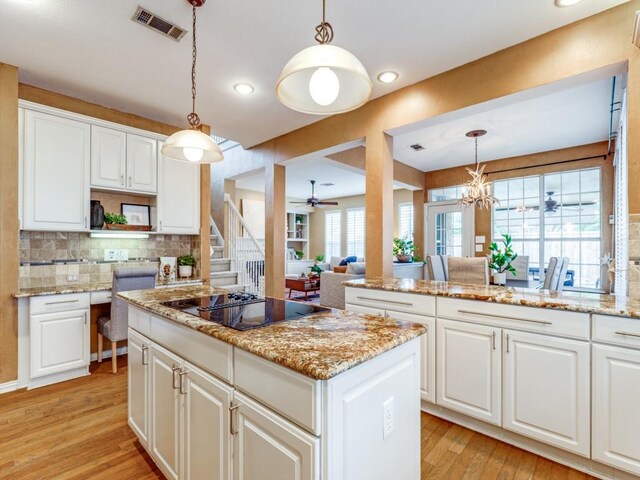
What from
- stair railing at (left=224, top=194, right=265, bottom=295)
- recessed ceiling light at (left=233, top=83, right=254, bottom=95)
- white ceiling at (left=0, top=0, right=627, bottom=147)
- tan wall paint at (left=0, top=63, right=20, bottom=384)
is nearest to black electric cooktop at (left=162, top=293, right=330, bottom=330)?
white ceiling at (left=0, top=0, right=627, bottom=147)

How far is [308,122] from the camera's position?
4078 millimetres

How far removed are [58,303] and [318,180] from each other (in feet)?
19.4

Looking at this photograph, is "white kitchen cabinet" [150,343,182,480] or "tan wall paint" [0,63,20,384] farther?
"tan wall paint" [0,63,20,384]

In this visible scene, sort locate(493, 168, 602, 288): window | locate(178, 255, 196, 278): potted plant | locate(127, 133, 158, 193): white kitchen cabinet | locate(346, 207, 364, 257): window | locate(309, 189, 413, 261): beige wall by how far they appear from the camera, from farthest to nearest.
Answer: locate(346, 207, 364, 257): window < locate(309, 189, 413, 261): beige wall < locate(493, 168, 602, 288): window < locate(178, 255, 196, 278): potted plant < locate(127, 133, 158, 193): white kitchen cabinet

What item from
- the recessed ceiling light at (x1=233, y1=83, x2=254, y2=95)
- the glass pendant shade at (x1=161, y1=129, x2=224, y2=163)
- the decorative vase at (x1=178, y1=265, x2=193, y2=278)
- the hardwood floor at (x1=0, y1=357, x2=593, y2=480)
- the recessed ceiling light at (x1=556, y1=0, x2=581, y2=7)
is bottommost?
the hardwood floor at (x1=0, y1=357, x2=593, y2=480)

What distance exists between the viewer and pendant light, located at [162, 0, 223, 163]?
2039mm

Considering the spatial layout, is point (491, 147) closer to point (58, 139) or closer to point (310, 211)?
point (58, 139)

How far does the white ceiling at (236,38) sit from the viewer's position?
2186mm

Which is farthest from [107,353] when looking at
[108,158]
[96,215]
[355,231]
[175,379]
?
[355,231]

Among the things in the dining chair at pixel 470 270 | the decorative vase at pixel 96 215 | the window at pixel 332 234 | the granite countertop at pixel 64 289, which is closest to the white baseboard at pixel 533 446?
the dining chair at pixel 470 270

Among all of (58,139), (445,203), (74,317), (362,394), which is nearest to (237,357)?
(362,394)

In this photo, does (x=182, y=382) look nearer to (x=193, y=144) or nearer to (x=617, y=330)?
(x=193, y=144)

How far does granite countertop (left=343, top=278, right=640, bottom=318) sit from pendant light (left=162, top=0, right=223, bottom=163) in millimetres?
1621

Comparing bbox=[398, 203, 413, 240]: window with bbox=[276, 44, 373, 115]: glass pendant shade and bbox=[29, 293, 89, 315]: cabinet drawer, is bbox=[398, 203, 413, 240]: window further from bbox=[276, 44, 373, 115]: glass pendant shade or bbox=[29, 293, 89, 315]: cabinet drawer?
bbox=[276, 44, 373, 115]: glass pendant shade
